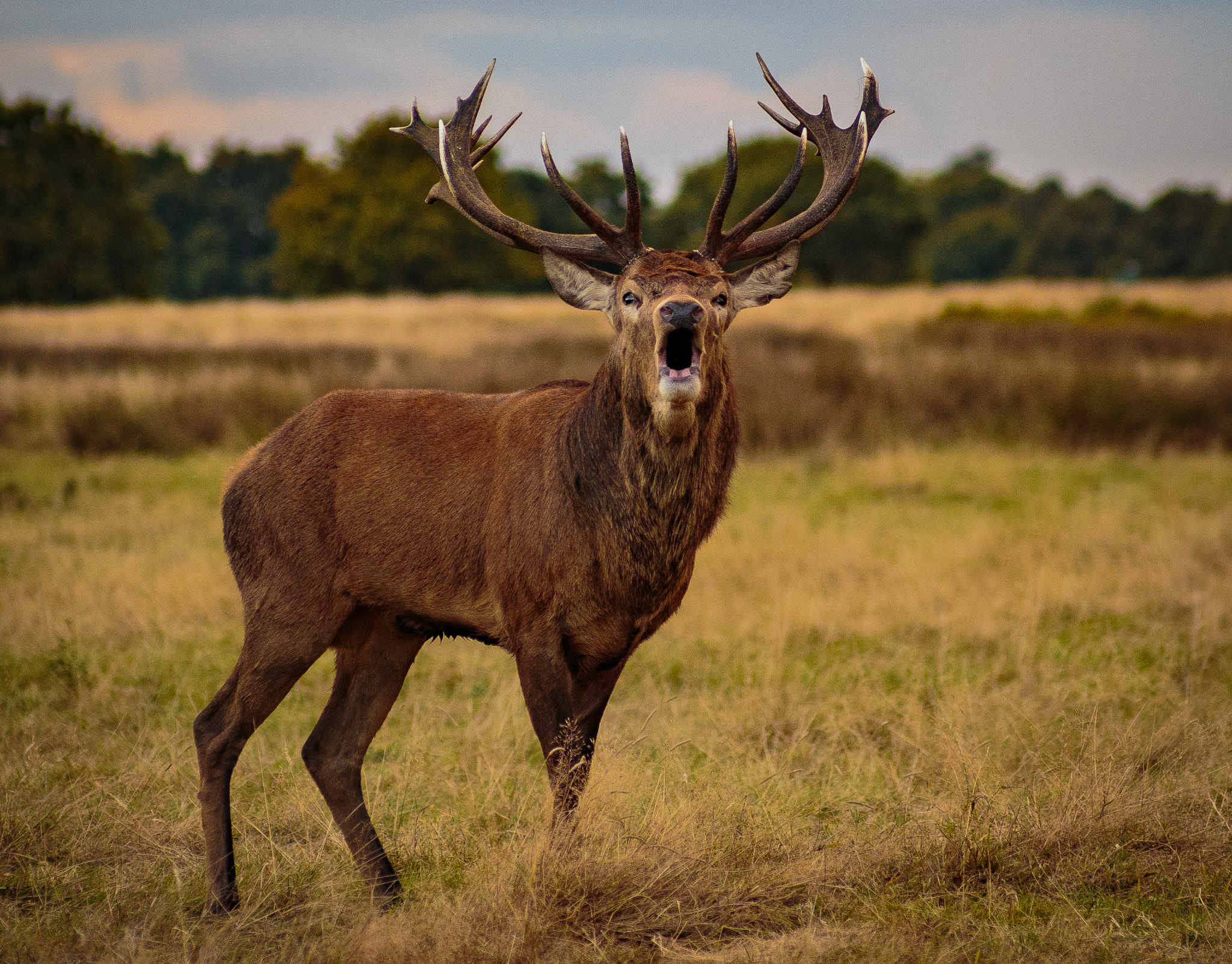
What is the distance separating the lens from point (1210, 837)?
13.9ft

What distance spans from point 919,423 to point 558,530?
42.1 ft

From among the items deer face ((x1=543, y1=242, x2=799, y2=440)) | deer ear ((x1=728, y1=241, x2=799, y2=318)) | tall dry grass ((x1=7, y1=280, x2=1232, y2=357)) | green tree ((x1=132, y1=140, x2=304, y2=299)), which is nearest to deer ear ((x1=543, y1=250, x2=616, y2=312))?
deer face ((x1=543, y1=242, x2=799, y2=440))

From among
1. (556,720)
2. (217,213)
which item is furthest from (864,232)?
(556,720)

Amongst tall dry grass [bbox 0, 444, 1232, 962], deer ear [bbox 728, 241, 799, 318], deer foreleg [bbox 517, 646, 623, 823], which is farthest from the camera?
deer ear [bbox 728, 241, 799, 318]

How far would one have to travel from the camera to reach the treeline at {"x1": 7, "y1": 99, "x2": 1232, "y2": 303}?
2040 inches

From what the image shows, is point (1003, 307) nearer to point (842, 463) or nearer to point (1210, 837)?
point (842, 463)

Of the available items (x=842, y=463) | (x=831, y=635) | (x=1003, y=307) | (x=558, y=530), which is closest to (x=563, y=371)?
(x=842, y=463)

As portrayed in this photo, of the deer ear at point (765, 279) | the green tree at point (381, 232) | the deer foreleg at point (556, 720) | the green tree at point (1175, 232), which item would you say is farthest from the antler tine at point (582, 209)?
the green tree at point (1175, 232)

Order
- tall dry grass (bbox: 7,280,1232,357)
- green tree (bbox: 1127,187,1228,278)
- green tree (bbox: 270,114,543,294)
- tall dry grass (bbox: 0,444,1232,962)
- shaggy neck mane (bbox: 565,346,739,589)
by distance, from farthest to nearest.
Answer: green tree (bbox: 1127,187,1228,278), green tree (bbox: 270,114,543,294), tall dry grass (bbox: 7,280,1232,357), shaggy neck mane (bbox: 565,346,739,589), tall dry grass (bbox: 0,444,1232,962)

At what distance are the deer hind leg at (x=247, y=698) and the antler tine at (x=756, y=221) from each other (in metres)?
2.07

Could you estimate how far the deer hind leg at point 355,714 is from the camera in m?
4.45

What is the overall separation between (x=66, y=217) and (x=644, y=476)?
2174 inches

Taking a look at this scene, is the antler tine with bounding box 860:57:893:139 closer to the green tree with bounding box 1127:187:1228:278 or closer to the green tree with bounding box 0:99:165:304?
the green tree with bounding box 0:99:165:304

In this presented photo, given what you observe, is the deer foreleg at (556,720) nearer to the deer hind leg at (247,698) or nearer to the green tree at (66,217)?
the deer hind leg at (247,698)
